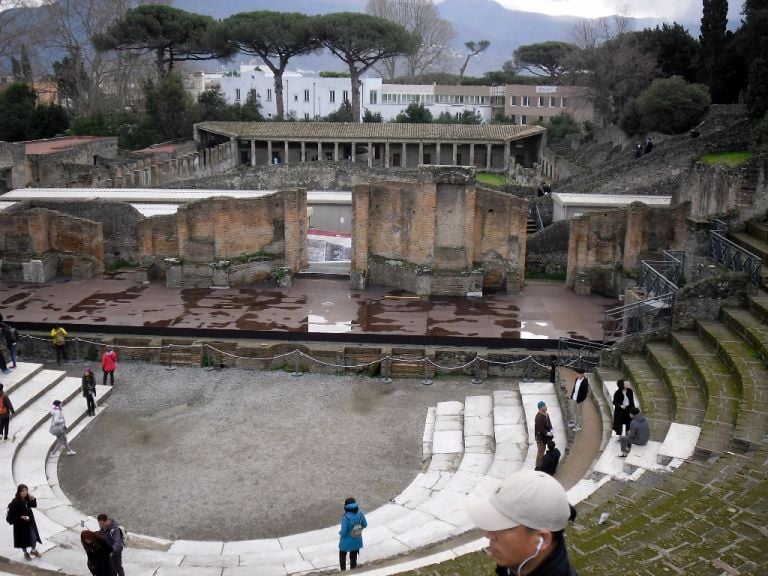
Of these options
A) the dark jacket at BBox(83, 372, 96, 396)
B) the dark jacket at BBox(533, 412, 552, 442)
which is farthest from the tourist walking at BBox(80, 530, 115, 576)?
the dark jacket at BBox(83, 372, 96, 396)

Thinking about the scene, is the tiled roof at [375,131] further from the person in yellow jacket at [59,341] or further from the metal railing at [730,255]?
the person in yellow jacket at [59,341]

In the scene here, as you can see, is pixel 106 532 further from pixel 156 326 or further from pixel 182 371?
pixel 156 326

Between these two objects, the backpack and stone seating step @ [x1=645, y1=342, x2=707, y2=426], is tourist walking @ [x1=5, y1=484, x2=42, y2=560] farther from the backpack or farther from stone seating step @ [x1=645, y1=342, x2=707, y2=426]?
stone seating step @ [x1=645, y1=342, x2=707, y2=426]

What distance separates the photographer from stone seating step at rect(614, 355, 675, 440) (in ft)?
42.6

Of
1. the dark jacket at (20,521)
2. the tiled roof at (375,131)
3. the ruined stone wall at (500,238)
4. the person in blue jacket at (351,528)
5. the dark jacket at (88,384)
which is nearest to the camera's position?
the person in blue jacket at (351,528)

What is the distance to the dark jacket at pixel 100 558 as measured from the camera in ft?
31.3

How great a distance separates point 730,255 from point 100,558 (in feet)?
46.4

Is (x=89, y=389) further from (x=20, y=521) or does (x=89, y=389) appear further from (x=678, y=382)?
(x=678, y=382)

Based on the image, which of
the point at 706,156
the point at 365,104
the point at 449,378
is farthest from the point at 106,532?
the point at 365,104

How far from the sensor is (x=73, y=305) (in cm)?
2156

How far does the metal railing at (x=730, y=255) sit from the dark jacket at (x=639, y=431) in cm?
555

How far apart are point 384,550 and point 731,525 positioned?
4.46 metres

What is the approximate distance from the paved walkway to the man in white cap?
49.5 ft


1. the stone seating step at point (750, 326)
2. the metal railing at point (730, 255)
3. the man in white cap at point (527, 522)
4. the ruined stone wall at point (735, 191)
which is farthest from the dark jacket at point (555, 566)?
the ruined stone wall at point (735, 191)
